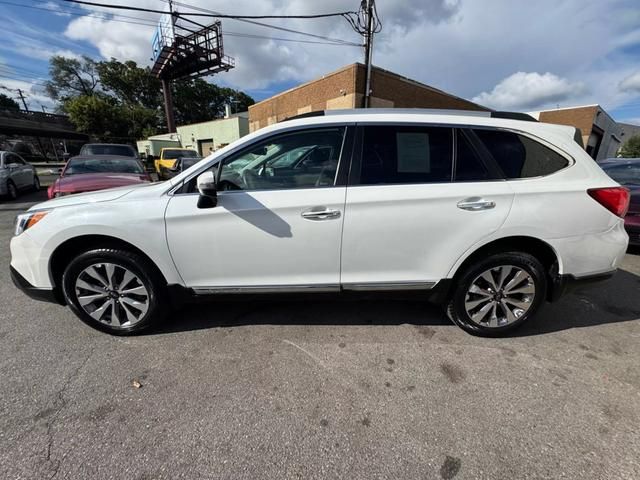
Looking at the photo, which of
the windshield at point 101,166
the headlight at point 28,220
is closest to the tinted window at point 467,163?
the headlight at point 28,220

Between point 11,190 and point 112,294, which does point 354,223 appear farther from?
point 11,190

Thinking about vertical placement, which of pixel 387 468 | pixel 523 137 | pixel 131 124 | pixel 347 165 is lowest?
pixel 387 468

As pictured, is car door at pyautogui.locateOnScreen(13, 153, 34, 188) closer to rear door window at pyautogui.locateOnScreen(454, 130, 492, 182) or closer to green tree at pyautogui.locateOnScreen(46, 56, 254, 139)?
rear door window at pyautogui.locateOnScreen(454, 130, 492, 182)

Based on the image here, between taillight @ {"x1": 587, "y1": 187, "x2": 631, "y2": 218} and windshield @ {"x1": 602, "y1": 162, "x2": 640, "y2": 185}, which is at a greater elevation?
windshield @ {"x1": 602, "y1": 162, "x2": 640, "y2": 185}

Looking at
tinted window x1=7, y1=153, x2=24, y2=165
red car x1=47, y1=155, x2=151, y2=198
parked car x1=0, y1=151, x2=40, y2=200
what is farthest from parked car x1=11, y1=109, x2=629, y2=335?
tinted window x1=7, y1=153, x2=24, y2=165

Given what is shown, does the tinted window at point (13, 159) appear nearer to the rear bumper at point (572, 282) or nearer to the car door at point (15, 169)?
the car door at point (15, 169)

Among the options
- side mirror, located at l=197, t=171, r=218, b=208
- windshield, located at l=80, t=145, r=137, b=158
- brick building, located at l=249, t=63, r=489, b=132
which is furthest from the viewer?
brick building, located at l=249, t=63, r=489, b=132

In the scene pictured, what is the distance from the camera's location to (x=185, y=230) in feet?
7.59

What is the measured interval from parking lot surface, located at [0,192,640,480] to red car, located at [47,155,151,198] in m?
2.77

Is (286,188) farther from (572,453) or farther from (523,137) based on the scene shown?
(572,453)

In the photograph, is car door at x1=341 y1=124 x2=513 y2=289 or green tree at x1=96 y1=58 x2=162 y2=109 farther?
green tree at x1=96 y1=58 x2=162 y2=109

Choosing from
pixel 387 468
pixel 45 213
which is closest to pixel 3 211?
pixel 45 213

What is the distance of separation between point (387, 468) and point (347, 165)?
1.94 metres

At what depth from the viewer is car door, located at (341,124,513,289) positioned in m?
2.29
